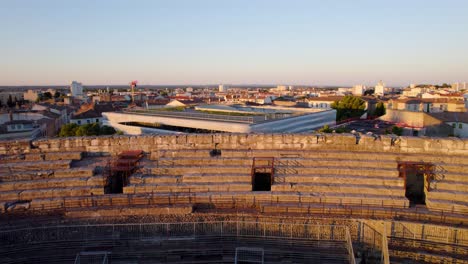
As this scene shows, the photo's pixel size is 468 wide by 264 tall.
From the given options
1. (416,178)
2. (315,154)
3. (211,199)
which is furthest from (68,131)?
(416,178)

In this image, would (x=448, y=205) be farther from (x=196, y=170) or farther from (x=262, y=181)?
(x=196, y=170)

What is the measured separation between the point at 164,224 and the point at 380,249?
24.9ft

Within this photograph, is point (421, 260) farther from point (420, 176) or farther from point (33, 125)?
point (33, 125)

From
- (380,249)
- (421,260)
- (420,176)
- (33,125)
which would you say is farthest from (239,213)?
(33,125)

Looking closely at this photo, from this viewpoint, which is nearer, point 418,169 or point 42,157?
point 418,169

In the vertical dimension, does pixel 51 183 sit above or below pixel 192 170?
below

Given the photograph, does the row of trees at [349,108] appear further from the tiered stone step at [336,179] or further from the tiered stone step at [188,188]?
the tiered stone step at [188,188]

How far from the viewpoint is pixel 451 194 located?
13.0m

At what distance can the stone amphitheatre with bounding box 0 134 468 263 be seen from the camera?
37.0 feet

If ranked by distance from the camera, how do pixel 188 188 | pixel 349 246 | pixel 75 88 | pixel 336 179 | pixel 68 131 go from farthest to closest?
1. pixel 75 88
2. pixel 68 131
3. pixel 336 179
4. pixel 188 188
5. pixel 349 246

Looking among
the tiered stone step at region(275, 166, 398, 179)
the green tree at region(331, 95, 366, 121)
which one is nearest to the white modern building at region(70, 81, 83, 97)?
the green tree at region(331, 95, 366, 121)

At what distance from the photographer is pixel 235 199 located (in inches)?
529

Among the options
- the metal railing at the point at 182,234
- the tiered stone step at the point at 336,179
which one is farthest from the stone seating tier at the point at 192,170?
the metal railing at the point at 182,234

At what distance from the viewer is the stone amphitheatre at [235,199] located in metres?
11.3
